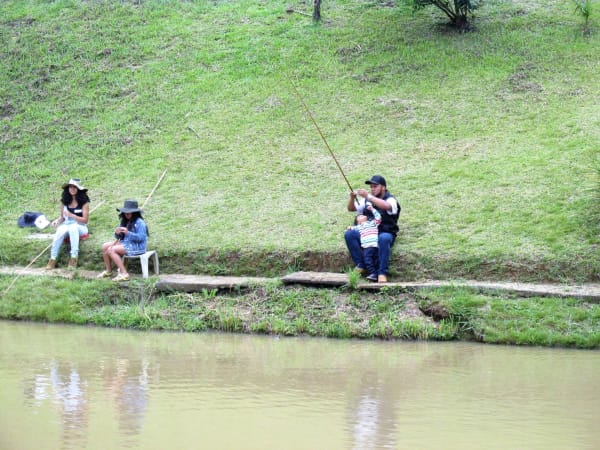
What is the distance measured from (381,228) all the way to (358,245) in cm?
42

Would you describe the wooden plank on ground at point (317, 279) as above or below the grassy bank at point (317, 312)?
above

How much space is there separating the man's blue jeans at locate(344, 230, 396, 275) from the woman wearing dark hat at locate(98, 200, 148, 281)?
3.10 meters

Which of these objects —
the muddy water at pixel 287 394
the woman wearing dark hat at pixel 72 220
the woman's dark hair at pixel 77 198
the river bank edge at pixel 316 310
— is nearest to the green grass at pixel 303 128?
the woman wearing dark hat at pixel 72 220

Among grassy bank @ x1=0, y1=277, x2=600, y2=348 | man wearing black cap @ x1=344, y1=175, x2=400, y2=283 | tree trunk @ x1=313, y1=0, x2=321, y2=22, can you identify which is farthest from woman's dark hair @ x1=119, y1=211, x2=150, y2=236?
tree trunk @ x1=313, y1=0, x2=321, y2=22

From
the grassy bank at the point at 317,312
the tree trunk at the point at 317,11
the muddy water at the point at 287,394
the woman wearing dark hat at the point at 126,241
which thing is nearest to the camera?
the muddy water at the point at 287,394

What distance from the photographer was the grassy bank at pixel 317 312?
10023 mm

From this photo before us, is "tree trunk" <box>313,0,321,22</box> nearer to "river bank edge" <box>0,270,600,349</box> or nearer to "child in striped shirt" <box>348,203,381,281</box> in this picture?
"child in striped shirt" <box>348,203,381,281</box>

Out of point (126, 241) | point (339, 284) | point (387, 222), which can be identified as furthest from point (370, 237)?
point (126, 241)

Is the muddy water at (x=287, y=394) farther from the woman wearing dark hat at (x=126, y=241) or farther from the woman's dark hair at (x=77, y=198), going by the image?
the woman's dark hair at (x=77, y=198)

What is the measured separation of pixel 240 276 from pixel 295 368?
13.0ft

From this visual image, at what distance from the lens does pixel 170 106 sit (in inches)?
763

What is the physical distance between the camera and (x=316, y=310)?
10.9 metres

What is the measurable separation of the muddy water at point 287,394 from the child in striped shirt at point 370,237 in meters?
1.67

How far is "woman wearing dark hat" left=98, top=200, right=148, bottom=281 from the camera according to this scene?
1245 centimetres
